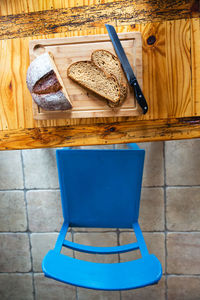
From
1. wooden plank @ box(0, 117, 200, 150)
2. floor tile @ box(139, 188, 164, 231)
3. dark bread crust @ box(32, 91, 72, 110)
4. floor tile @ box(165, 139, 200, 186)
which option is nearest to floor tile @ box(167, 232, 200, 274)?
floor tile @ box(139, 188, 164, 231)

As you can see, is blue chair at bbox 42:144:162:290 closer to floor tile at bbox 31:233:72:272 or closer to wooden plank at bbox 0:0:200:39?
floor tile at bbox 31:233:72:272

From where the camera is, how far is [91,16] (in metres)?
0.99

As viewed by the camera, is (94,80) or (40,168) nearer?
(94,80)

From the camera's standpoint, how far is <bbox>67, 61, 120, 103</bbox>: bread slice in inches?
38.6

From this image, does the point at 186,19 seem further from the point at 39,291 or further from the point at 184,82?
the point at 39,291

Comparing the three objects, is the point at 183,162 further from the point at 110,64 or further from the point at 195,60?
the point at 110,64

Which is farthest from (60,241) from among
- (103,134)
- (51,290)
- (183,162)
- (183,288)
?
(183,288)

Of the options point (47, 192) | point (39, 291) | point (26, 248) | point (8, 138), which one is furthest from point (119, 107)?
point (39, 291)

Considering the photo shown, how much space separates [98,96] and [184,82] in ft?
1.13

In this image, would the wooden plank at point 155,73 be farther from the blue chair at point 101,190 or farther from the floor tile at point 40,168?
the floor tile at point 40,168

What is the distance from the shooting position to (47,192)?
4.95 feet

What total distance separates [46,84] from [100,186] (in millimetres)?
550

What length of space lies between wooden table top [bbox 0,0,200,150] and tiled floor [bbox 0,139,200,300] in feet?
1.35

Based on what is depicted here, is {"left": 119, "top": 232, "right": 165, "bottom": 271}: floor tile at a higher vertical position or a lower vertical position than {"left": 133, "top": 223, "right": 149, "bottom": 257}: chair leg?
lower
